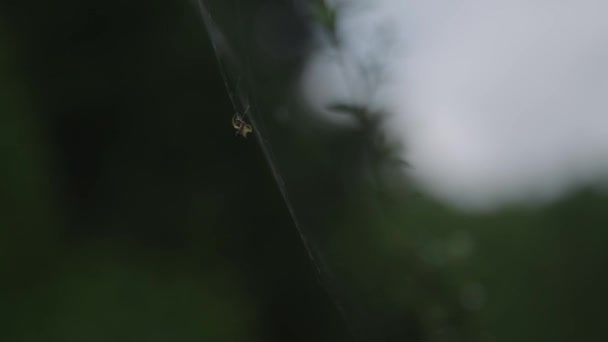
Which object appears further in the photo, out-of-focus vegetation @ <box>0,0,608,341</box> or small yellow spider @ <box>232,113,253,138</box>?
out-of-focus vegetation @ <box>0,0,608,341</box>

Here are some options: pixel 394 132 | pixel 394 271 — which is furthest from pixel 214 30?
pixel 394 271

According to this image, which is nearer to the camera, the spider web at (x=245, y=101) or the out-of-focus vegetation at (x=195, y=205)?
the spider web at (x=245, y=101)

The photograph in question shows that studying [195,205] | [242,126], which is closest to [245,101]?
[242,126]

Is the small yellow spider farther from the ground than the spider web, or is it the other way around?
the spider web

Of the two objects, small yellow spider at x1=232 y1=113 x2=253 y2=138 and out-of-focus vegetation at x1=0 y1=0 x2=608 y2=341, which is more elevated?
out-of-focus vegetation at x1=0 y1=0 x2=608 y2=341

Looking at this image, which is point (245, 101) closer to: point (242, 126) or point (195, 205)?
point (242, 126)

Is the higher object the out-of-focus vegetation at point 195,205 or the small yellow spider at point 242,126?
the out-of-focus vegetation at point 195,205

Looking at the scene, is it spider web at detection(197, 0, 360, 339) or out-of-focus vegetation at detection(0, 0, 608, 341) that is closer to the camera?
spider web at detection(197, 0, 360, 339)

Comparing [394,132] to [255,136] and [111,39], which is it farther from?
[111,39]
